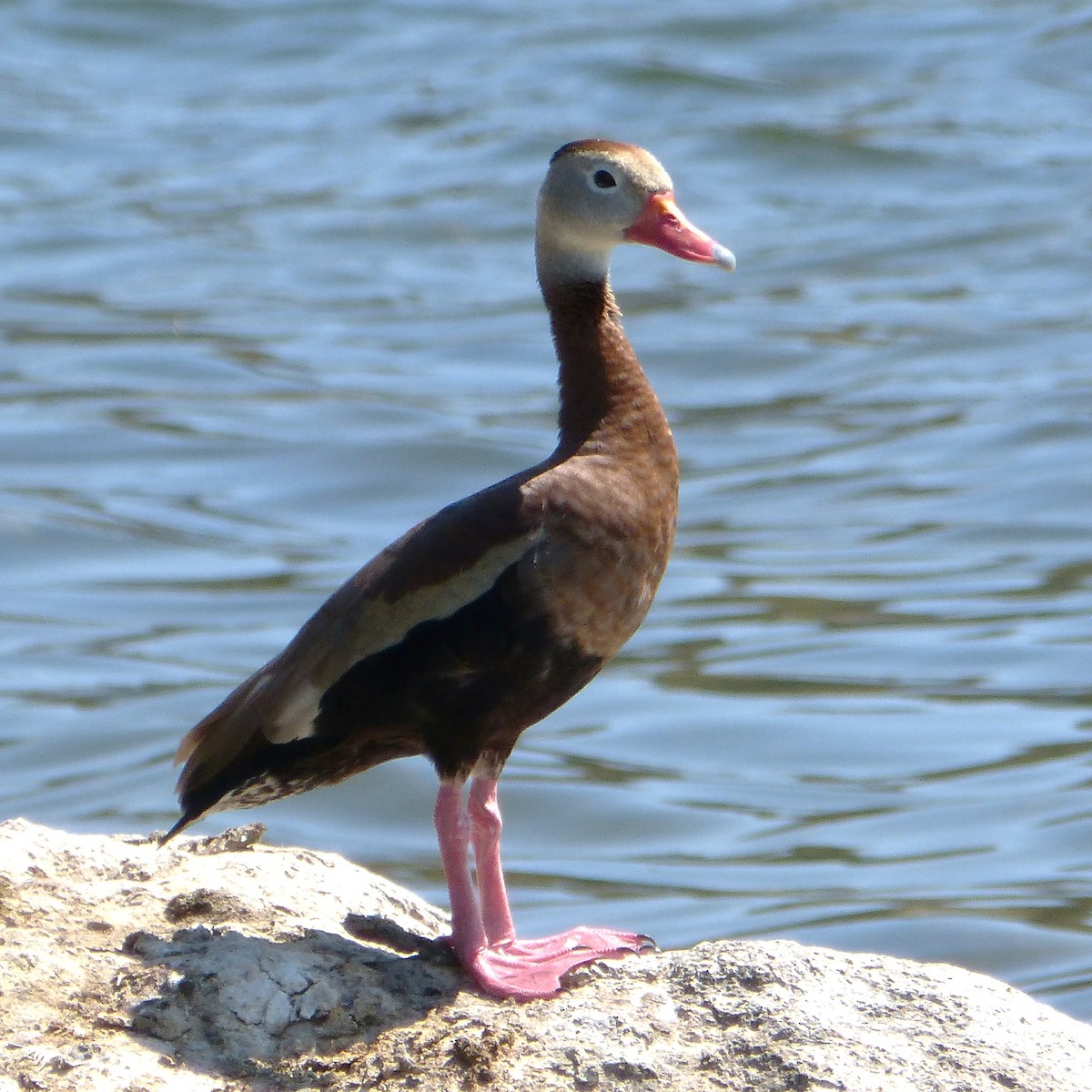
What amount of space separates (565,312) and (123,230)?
1720cm

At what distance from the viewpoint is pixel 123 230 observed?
22.4 metres

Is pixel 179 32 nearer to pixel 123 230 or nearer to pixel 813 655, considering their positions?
pixel 123 230

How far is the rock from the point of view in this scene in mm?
4691

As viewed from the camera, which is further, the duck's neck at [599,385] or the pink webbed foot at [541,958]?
the duck's neck at [599,385]

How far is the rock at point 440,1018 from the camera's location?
469cm

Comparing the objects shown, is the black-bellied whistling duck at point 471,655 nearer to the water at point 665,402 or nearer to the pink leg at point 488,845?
the pink leg at point 488,845

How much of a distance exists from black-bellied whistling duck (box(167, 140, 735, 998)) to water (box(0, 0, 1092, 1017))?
399 cm

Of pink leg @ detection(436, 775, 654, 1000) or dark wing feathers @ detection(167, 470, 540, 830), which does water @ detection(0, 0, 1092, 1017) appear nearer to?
pink leg @ detection(436, 775, 654, 1000)

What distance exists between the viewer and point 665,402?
1730cm

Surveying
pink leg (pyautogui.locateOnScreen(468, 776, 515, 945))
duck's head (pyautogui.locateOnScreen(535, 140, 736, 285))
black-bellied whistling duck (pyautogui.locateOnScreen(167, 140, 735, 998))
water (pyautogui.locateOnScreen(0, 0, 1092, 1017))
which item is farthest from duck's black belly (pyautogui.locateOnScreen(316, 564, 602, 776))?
water (pyautogui.locateOnScreen(0, 0, 1092, 1017))

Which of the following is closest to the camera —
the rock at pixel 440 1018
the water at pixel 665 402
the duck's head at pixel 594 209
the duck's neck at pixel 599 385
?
the rock at pixel 440 1018

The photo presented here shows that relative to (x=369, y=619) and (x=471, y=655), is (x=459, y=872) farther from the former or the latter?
(x=369, y=619)

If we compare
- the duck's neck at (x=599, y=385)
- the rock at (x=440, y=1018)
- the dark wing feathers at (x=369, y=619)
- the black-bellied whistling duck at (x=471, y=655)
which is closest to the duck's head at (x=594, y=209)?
the duck's neck at (x=599, y=385)

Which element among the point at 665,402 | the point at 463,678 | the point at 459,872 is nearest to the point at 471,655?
the point at 463,678
